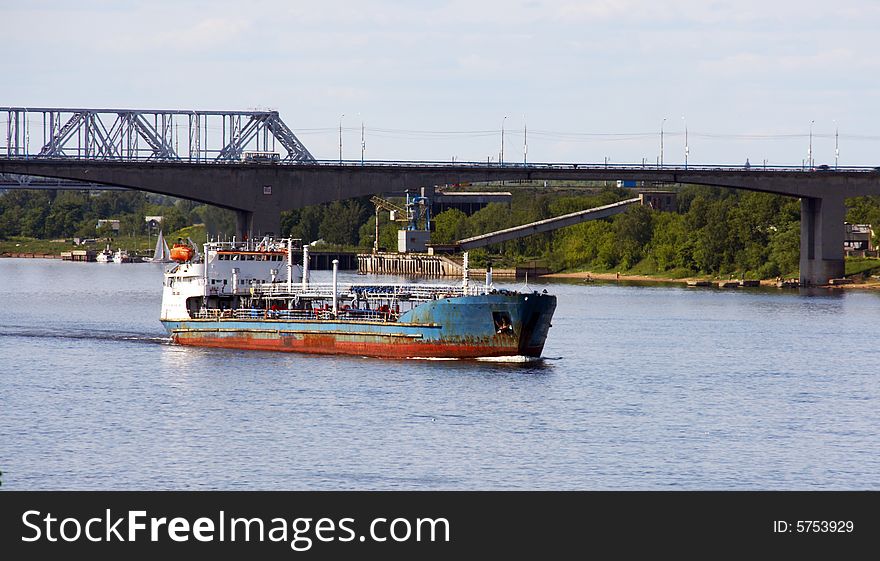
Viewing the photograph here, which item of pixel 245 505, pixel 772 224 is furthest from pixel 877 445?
pixel 772 224

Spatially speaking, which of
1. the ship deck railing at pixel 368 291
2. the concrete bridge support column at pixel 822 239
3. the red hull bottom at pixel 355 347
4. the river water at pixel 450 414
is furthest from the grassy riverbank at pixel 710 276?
the red hull bottom at pixel 355 347

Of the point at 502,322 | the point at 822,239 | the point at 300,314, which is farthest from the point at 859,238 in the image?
the point at 502,322

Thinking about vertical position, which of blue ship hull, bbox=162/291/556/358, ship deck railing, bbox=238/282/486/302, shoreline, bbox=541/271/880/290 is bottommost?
shoreline, bbox=541/271/880/290

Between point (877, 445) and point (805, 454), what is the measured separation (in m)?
3.20

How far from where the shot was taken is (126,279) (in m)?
183

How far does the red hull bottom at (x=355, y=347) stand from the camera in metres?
79.0

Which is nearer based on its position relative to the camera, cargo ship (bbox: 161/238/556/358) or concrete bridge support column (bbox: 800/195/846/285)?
cargo ship (bbox: 161/238/556/358)

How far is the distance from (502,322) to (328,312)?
11.2 m

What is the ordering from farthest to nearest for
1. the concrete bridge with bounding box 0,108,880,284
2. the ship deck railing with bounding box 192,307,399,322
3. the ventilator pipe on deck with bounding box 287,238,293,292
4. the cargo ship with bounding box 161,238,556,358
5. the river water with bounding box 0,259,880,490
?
the concrete bridge with bounding box 0,108,880,284 → the ventilator pipe on deck with bounding box 287,238,293,292 → the ship deck railing with bounding box 192,307,399,322 → the cargo ship with bounding box 161,238,556,358 → the river water with bounding box 0,259,880,490

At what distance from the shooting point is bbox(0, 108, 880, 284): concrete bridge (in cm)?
14062

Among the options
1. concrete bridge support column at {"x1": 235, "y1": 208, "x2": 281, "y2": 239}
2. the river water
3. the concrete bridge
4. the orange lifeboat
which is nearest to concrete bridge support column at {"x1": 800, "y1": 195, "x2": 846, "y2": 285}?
the concrete bridge

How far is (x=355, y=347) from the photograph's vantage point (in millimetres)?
82500

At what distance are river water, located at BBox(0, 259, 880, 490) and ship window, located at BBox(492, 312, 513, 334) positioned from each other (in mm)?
1713

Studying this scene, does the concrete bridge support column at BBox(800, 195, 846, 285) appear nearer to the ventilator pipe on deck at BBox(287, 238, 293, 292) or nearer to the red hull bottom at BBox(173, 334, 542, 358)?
the ventilator pipe on deck at BBox(287, 238, 293, 292)
